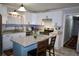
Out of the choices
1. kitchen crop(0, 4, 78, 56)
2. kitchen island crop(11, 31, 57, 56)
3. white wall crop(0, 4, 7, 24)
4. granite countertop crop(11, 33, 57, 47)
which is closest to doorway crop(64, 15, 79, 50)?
kitchen crop(0, 4, 78, 56)

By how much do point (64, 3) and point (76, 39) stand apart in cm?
61

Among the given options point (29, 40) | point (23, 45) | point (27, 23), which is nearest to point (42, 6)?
point (27, 23)

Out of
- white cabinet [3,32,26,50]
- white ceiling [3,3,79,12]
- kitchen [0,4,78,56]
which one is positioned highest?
white ceiling [3,3,79,12]

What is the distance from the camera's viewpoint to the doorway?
175 centimetres

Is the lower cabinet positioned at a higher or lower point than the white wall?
lower

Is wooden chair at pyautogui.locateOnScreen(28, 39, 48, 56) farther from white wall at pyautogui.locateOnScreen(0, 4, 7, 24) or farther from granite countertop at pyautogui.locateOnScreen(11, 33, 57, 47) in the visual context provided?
white wall at pyautogui.locateOnScreen(0, 4, 7, 24)

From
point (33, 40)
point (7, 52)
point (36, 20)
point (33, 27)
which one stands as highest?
point (36, 20)

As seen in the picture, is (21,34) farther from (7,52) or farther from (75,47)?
(75,47)

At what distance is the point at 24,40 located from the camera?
5.82ft

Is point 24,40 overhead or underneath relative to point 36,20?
underneath

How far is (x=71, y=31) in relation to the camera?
177 centimetres

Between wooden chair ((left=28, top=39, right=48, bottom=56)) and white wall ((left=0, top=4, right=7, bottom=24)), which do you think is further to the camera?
wooden chair ((left=28, top=39, right=48, bottom=56))

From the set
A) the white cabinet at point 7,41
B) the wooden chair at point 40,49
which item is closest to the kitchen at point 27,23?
the white cabinet at point 7,41

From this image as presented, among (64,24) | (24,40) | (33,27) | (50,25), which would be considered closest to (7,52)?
(24,40)
